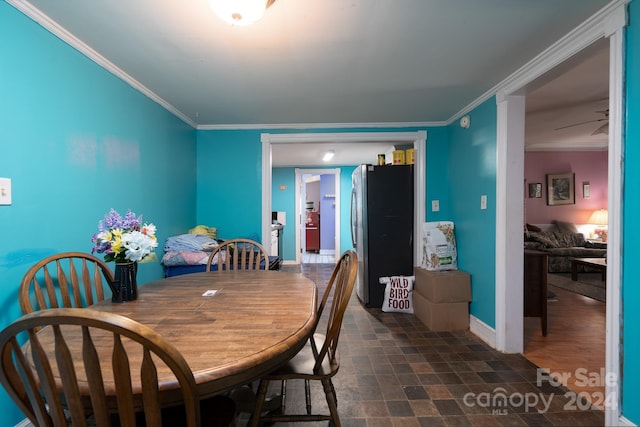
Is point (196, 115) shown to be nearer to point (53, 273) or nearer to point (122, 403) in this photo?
point (53, 273)

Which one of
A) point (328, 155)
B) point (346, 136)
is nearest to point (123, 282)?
point (346, 136)

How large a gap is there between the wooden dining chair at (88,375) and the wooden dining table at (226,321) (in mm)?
66

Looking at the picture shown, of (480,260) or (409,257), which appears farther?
(409,257)

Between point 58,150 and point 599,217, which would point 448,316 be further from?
point 599,217

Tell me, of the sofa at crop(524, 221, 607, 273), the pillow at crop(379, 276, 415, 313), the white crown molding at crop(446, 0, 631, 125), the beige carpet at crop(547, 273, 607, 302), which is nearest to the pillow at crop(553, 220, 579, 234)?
the sofa at crop(524, 221, 607, 273)

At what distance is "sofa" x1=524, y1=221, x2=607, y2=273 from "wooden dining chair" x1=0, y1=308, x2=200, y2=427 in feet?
19.8

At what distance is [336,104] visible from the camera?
291cm

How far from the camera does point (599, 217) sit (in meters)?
5.96

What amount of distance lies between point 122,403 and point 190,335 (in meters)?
0.33

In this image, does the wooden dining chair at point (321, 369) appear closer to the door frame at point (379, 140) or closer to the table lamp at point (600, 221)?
the door frame at point (379, 140)

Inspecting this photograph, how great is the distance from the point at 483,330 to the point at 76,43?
12.3 ft

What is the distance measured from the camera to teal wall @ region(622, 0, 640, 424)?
4.56ft

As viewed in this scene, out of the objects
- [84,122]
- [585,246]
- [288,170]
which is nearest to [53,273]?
[84,122]

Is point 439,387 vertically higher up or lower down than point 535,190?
lower down
